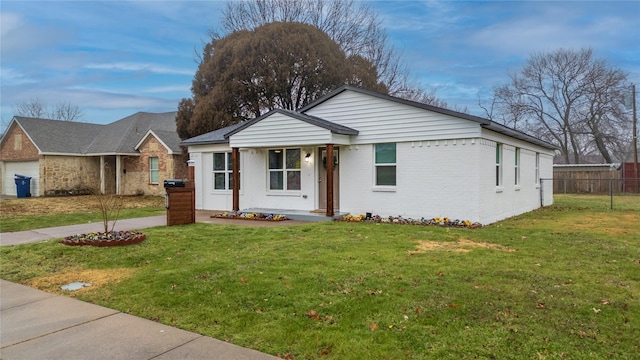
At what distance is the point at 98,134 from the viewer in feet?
96.1

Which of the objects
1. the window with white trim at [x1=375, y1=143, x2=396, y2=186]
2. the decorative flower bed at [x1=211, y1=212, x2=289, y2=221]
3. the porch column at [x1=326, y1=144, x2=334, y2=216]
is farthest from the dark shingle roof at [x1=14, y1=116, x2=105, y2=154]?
the window with white trim at [x1=375, y1=143, x2=396, y2=186]

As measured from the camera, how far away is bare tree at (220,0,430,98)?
89.9 feet

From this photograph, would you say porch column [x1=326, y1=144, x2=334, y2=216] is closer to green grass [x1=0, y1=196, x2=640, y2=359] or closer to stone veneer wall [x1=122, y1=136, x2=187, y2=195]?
green grass [x1=0, y1=196, x2=640, y2=359]

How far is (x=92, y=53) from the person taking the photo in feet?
64.7

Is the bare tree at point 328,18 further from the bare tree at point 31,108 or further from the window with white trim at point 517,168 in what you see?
the bare tree at point 31,108

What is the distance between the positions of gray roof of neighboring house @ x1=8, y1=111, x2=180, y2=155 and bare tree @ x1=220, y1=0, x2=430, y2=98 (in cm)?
773

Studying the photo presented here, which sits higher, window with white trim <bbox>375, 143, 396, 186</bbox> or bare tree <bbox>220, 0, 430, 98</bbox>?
bare tree <bbox>220, 0, 430, 98</bbox>

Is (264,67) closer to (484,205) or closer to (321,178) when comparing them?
(321,178)

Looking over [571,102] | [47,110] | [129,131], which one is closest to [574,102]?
[571,102]

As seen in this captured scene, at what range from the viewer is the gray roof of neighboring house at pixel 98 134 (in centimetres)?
2523

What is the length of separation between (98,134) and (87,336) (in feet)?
96.3

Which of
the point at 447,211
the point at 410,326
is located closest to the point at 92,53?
the point at 447,211

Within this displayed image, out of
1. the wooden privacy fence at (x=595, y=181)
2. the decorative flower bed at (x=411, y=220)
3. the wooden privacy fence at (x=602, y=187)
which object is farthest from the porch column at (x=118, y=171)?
the wooden privacy fence at (x=602, y=187)

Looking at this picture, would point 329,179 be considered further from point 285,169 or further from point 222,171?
point 222,171
